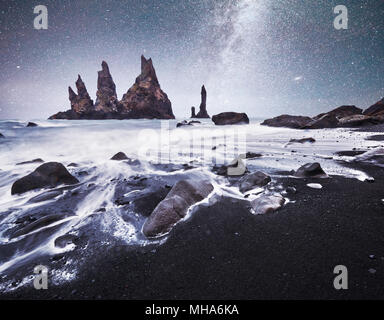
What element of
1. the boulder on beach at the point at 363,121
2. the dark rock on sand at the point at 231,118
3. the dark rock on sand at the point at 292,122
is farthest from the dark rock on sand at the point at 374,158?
the dark rock on sand at the point at 231,118

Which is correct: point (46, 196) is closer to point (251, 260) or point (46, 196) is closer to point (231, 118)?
point (251, 260)

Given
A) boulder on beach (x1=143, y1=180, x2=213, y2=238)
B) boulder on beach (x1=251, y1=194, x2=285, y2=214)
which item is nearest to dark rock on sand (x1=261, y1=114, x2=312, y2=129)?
boulder on beach (x1=251, y1=194, x2=285, y2=214)

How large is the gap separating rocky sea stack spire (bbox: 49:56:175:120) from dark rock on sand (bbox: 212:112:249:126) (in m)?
51.1

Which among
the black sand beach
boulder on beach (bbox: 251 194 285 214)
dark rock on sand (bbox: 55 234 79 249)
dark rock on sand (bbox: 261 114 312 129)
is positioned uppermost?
dark rock on sand (bbox: 261 114 312 129)

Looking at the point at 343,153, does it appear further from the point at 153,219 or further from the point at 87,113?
the point at 87,113

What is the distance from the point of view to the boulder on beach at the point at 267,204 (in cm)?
245

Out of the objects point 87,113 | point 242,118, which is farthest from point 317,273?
point 87,113

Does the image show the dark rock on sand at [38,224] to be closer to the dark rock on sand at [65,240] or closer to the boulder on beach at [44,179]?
the dark rock on sand at [65,240]

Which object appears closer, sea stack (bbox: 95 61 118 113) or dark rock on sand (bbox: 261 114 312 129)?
dark rock on sand (bbox: 261 114 312 129)

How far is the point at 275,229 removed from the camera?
2076 millimetres

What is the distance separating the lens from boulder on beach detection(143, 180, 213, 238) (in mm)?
2230

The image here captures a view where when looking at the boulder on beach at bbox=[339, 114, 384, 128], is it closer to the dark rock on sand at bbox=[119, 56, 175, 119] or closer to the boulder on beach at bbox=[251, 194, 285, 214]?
the boulder on beach at bbox=[251, 194, 285, 214]

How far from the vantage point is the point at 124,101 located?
259 ft
